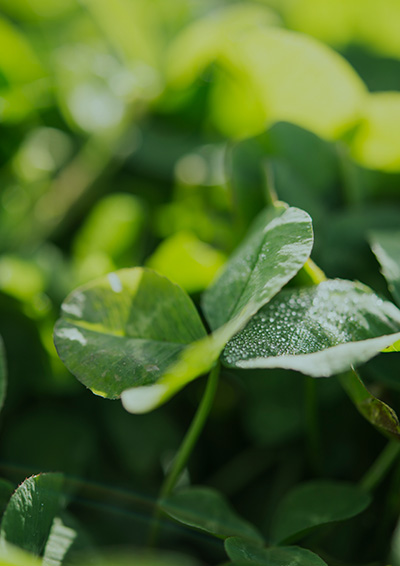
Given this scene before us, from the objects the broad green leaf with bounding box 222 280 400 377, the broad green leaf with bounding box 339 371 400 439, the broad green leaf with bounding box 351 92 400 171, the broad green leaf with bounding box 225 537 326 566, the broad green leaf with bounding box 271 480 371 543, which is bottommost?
the broad green leaf with bounding box 271 480 371 543

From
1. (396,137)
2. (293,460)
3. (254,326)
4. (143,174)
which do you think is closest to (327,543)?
(293,460)

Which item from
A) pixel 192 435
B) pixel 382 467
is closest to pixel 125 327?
pixel 192 435

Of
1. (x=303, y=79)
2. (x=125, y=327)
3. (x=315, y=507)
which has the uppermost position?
(x=303, y=79)

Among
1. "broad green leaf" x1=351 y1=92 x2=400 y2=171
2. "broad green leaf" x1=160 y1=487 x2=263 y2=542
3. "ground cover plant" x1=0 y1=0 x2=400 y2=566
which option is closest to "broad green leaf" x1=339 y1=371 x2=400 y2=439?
"ground cover plant" x1=0 y1=0 x2=400 y2=566

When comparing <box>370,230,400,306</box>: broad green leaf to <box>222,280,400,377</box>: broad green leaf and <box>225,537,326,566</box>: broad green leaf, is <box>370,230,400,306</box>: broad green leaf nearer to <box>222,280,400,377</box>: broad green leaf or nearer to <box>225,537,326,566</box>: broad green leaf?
<box>222,280,400,377</box>: broad green leaf

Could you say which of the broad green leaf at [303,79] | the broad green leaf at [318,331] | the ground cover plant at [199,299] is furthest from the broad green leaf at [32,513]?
the broad green leaf at [303,79]

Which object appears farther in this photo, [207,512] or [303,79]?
[303,79]

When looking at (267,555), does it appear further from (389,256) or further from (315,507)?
(389,256)
